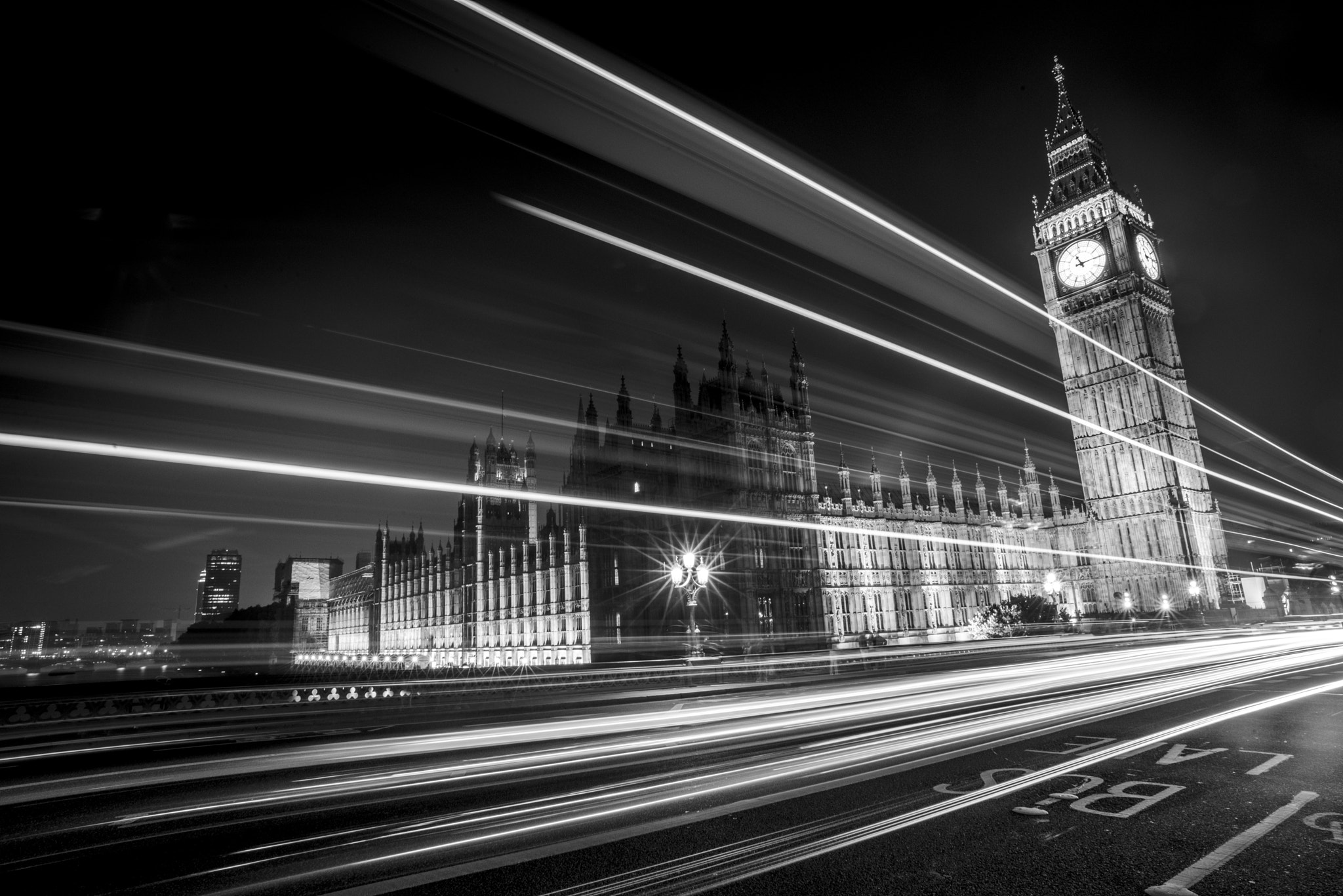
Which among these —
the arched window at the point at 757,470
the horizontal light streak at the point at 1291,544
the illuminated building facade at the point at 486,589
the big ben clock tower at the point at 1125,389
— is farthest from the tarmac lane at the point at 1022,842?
the horizontal light streak at the point at 1291,544

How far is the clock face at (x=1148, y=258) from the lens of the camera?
6869cm

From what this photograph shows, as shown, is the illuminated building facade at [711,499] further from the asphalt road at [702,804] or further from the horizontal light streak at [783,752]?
the asphalt road at [702,804]

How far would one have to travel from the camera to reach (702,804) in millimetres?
6707

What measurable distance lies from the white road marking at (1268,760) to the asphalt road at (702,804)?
0.14ft

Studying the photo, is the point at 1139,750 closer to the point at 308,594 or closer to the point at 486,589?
the point at 486,589

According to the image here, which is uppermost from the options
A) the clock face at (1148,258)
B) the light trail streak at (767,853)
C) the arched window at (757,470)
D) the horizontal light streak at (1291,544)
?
the clock face at (1148,258)

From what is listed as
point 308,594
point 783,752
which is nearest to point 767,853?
point 783,752

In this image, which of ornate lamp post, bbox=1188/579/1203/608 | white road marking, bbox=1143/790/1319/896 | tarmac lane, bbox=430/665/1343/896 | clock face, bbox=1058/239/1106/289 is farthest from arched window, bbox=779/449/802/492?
clock face, bbox=1058/239/1106/289

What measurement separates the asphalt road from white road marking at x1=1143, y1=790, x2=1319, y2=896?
0.05 meters

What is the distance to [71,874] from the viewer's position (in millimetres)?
5434

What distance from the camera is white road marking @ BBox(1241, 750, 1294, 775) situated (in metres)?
7.27

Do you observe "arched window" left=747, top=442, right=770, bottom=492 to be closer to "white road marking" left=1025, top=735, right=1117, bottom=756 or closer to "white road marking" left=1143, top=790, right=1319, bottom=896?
"white road marking" left=1025, top=735, right=1117, bottom=756

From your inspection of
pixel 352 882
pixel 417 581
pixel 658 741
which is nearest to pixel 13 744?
pixel 658 741

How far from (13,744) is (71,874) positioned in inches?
486
